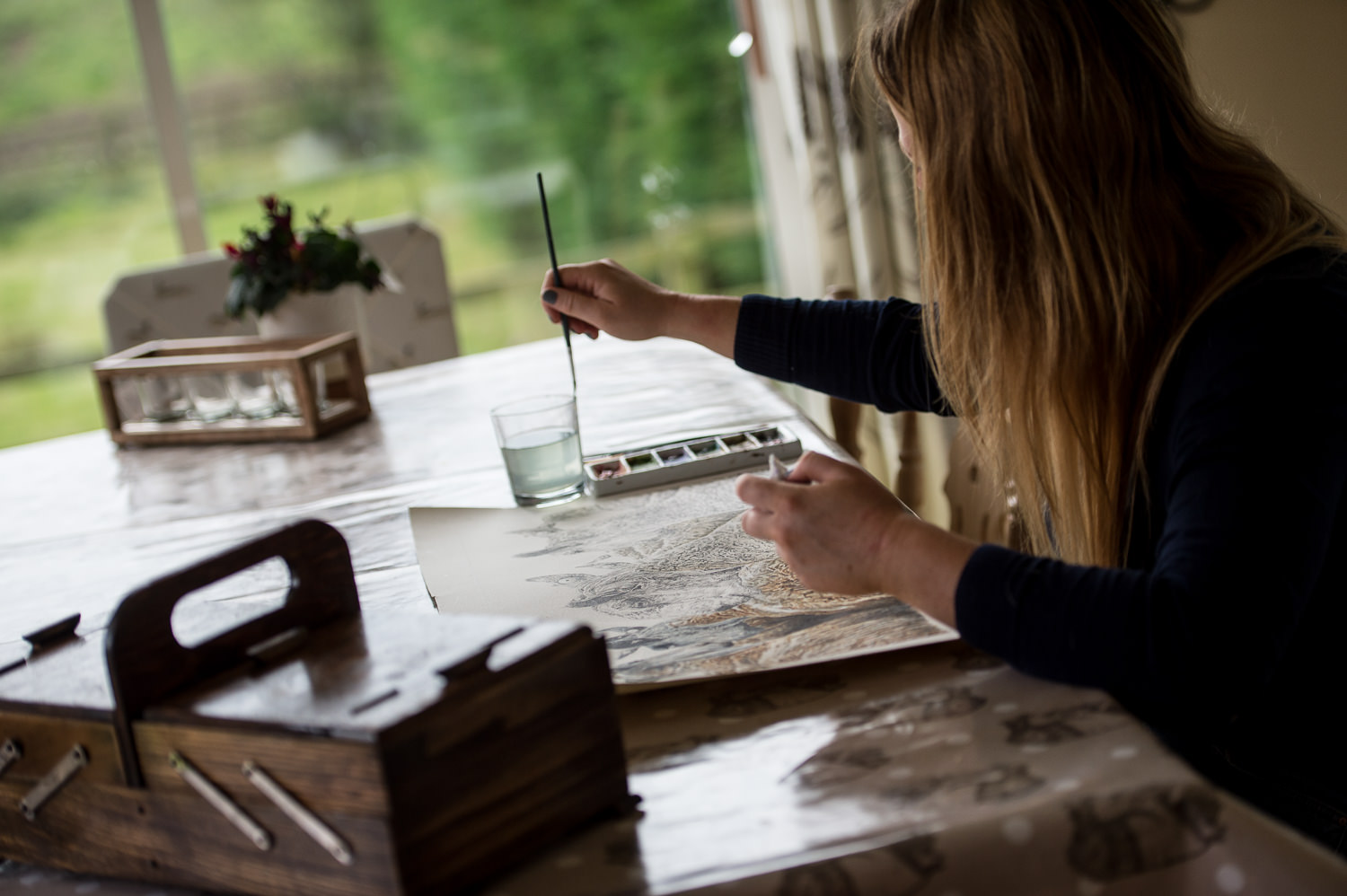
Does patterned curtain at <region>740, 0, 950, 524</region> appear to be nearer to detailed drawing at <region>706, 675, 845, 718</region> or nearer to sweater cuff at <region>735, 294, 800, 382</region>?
sweater cuff at <region>735, 294, 800, 382</region>

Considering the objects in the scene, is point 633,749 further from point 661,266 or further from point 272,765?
point 661,266

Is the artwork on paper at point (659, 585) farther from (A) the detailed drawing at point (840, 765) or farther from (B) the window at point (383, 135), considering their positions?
(B) the window at point (383, 135)

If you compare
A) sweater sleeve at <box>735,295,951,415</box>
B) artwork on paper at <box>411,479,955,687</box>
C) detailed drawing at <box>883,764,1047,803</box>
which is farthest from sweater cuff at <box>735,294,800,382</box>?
detailed drawing at <box>883,764,1047,803</box>

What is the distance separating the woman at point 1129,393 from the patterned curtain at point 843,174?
162 cm

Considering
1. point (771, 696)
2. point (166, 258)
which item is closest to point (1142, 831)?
point (771, 696)

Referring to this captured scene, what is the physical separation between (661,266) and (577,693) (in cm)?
291

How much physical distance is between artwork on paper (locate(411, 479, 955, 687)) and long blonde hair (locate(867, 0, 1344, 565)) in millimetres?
195

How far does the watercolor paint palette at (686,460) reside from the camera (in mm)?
1180

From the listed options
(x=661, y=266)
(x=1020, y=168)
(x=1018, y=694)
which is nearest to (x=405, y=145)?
(x=661, y=266)

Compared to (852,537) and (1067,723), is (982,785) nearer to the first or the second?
(1067,723)

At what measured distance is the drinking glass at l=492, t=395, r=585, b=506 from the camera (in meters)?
1.17

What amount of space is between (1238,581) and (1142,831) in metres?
0.16

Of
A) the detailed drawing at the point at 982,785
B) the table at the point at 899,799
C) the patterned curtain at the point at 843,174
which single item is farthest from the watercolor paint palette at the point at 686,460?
the patterned curtain at the point at 843,174

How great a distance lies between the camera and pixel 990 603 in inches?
25.5
